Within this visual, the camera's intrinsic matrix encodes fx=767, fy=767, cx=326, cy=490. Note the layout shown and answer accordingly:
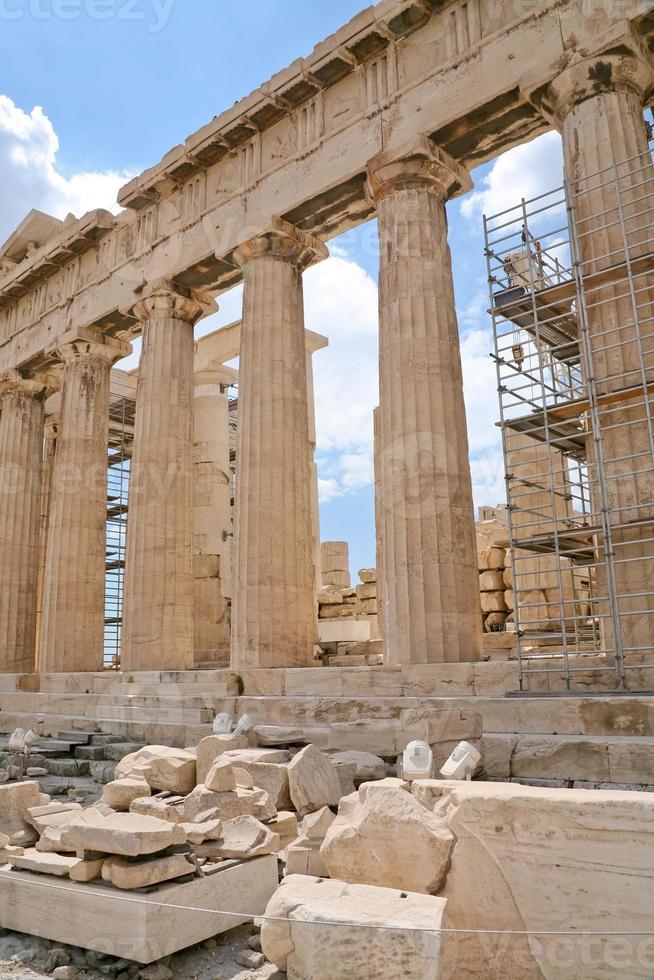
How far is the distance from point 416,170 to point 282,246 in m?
3.10

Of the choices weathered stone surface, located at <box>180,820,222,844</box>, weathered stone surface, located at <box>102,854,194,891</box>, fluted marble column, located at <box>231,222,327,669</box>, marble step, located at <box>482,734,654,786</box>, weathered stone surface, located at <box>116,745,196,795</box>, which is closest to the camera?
weathered stone surface, located at <box>102,854,194,891</box>

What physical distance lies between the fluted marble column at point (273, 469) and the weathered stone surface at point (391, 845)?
25.4 ft

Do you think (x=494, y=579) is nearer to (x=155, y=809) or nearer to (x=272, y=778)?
(x=272, y=778)

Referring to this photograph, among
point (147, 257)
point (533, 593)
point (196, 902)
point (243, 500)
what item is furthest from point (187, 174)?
point (196, 902)

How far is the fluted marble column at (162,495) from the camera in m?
14.5

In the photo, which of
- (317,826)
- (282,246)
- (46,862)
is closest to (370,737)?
(317,826)

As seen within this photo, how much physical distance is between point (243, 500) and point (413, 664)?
14.6 ft

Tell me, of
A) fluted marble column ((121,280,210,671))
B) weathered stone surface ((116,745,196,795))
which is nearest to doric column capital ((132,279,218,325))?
fluted marble column ((121,280,210,671))

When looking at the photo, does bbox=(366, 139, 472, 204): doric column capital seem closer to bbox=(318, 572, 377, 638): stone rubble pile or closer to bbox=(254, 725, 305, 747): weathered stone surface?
bbox=(254, 725, 305, 747): weathered stone surface

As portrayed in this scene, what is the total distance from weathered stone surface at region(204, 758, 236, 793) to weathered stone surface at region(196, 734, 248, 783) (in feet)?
4.53

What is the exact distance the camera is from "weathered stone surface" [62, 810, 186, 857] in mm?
4227

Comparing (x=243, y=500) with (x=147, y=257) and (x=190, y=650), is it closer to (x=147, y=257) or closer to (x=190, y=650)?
(x=190, y=650)

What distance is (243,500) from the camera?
1284 cm

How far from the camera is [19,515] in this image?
19984mm
